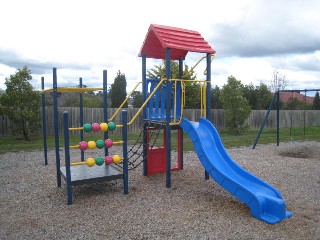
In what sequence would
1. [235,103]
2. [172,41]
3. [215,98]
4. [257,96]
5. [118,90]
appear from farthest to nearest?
[257,96] < [215,98] < [118,90] < [235,103] < [172,41]

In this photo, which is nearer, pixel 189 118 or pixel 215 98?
pixel 189 118

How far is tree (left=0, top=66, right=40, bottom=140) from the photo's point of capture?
45.1 ft

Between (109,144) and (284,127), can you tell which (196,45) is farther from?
(284,127)

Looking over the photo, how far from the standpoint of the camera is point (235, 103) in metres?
18.3

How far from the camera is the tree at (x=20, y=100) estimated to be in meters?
13.8

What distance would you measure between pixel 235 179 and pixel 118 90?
784 inches

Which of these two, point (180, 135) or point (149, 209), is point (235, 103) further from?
point (149, 209)

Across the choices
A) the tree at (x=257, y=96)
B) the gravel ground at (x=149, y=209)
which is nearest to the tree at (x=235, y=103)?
the tree at (x=257, y=96)

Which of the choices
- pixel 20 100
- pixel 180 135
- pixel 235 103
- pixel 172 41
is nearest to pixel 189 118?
pixel 235 103

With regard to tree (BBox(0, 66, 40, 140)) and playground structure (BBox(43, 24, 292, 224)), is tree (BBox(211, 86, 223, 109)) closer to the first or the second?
tree (BBox(0, 66, 40, 140))

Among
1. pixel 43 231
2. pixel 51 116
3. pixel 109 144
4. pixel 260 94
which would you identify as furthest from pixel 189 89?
pixel 43 231

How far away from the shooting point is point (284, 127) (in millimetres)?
23484

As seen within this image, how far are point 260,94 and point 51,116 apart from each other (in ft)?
61.7

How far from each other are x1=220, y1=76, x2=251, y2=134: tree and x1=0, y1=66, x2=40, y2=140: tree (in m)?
10.7
